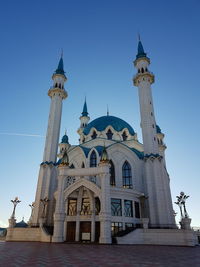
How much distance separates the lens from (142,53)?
3828 centimetres

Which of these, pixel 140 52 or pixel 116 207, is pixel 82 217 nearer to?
pixel 116 207

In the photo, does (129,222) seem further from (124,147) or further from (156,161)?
(124,147)

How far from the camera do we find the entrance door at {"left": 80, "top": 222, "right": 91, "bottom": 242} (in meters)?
23.6

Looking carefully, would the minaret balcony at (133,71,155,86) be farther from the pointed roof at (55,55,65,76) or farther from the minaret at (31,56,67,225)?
the pointed roof at (55,55,65,76)

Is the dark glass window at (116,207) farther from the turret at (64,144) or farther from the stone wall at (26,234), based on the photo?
the turret at (64,144)

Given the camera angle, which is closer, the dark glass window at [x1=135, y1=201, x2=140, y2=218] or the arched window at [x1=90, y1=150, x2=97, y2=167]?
the dark glass window at [x1=135, y1=201, x2=140, y2=218]

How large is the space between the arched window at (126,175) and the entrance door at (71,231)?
31.1 ft

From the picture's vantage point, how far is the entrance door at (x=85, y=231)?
23.6 m

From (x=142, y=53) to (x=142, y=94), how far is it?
939cm

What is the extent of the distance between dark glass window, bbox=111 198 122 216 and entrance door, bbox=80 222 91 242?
338 centimetres

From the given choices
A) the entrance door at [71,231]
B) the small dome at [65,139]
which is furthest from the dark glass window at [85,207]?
the small dome at [65,139]

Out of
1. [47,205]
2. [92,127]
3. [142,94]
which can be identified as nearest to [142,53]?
[142,94]

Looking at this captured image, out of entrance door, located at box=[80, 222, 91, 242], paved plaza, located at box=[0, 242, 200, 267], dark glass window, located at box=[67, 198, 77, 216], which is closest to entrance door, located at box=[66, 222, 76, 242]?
entrance door, located at box=[80, 222, 91, 242]

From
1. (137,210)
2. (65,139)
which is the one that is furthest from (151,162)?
(65,139)
